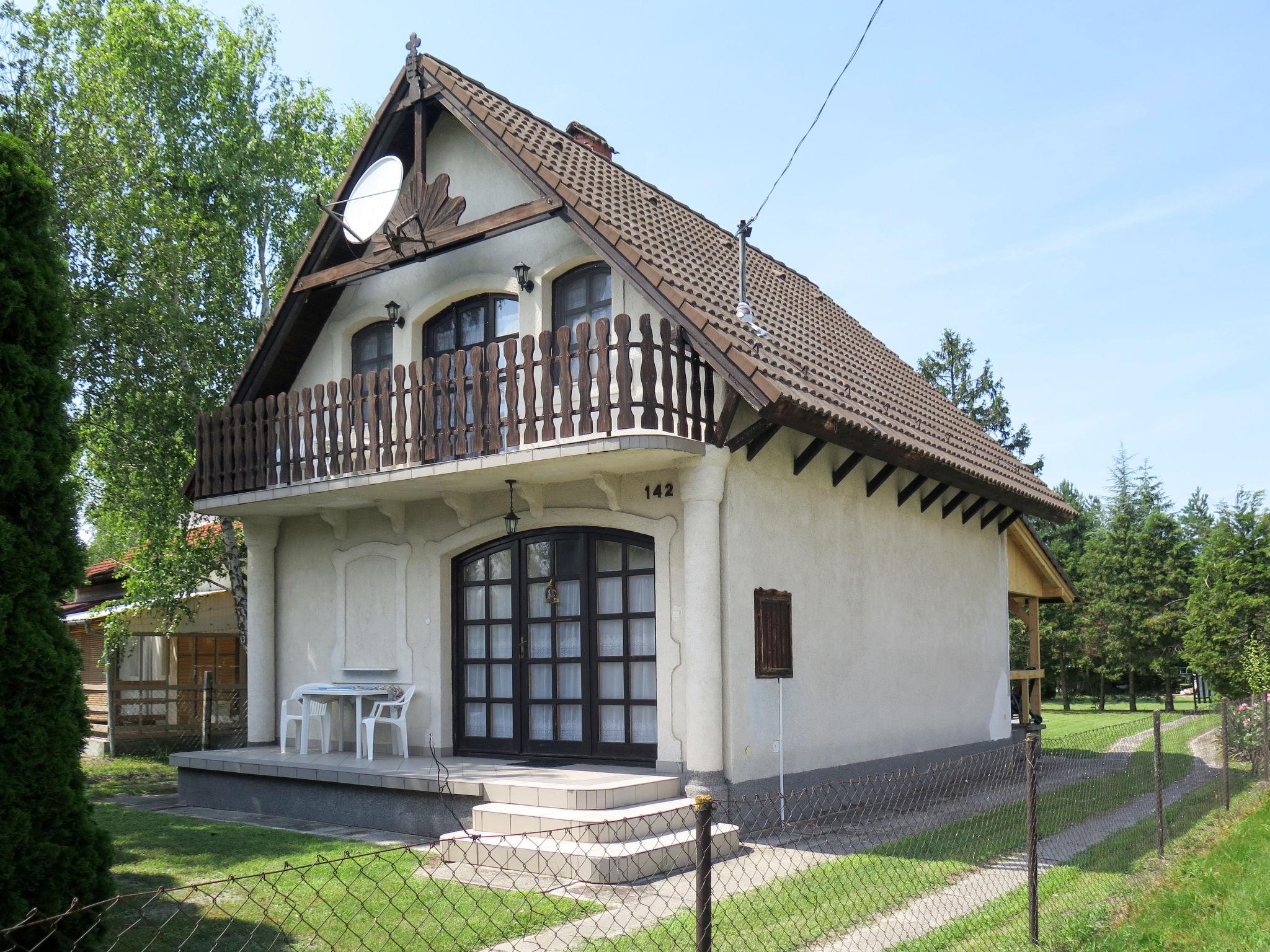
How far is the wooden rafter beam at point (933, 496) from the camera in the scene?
568 inches

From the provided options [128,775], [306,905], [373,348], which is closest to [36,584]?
[306,905]

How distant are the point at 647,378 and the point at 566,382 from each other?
33.0 inches

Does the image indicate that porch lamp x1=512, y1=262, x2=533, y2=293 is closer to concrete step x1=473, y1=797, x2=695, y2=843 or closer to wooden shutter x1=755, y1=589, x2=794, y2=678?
wooden shutter x1=755, y1=589, x2=794, y2=678

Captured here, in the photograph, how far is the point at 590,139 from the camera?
51.3ft

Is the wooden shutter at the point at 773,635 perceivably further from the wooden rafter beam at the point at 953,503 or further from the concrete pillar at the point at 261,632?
the concrete pillar at the point at 261,632

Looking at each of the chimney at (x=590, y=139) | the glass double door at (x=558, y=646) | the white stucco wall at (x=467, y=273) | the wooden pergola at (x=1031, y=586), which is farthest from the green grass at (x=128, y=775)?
the wooden pergola at (x=1031, y=586)

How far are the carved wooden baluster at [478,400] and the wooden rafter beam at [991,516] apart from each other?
8.78 m

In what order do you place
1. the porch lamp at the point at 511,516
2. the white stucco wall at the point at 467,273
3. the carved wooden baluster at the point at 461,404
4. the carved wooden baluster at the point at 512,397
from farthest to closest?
the white stucco wall at the point at 467,273, the porch lamp at the point at 511,516, the carved wooden baluster at the point at 461,404, the carved wooden baluster at the point at 512,397

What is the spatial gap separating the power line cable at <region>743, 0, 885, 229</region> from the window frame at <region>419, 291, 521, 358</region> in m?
2.79

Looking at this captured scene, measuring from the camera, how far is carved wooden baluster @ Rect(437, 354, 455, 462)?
11039 millimetres

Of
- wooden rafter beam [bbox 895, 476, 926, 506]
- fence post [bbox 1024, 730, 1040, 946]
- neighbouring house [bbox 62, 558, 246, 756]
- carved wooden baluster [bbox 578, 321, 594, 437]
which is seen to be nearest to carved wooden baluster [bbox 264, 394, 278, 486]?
carved wooden baluster [bbox 578, 321, 594, 437]

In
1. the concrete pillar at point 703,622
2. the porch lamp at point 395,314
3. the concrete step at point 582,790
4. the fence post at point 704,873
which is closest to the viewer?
the fence post at point 704,873

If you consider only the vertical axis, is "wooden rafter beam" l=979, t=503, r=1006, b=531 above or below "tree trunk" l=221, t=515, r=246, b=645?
above

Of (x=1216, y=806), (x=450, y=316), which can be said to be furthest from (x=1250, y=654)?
(x=450, y=316)
